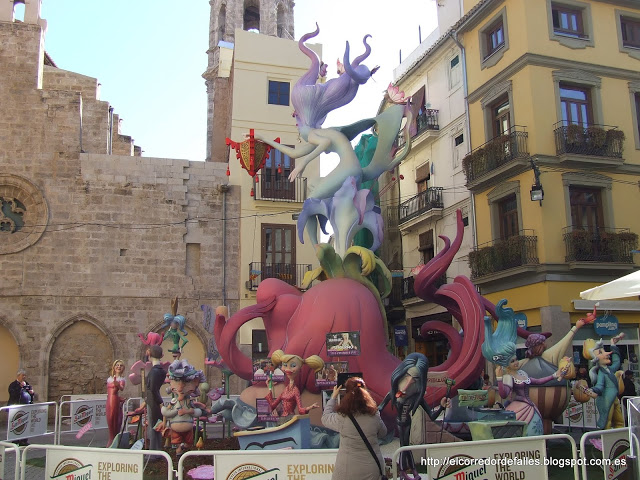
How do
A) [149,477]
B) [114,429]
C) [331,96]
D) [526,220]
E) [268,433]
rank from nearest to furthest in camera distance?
[268,433], [149,477], [114,429], [331,96], [526,220]

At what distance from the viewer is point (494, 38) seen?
2164 cm

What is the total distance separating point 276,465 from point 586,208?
16.2m

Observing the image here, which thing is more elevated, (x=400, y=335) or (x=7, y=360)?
(x=400, y=335)

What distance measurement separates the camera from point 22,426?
11789 millimetres

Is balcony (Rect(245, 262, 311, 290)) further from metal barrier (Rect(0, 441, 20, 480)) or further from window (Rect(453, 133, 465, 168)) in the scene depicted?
metal barrier (Rect(0, 441, 20, 480))

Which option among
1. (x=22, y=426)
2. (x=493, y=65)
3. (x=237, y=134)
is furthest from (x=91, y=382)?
(x=493, y=65)

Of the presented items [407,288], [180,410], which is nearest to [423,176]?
[407,288]

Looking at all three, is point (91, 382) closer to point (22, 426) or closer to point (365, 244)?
point (22, 426)

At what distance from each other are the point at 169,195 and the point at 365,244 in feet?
33.8

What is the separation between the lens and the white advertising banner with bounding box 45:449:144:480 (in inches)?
238

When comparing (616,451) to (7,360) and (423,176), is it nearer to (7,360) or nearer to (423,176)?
(7,360)

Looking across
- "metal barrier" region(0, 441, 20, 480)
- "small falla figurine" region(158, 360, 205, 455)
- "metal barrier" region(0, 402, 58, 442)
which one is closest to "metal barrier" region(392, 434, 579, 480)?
"metal barrier" region(0, 441, 20, 480)

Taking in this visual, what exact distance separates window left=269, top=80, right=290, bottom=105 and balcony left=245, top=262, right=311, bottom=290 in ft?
18.9

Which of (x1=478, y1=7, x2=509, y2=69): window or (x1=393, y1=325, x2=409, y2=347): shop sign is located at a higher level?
(x1=478, y1=7, x2=509, y2=69): window
